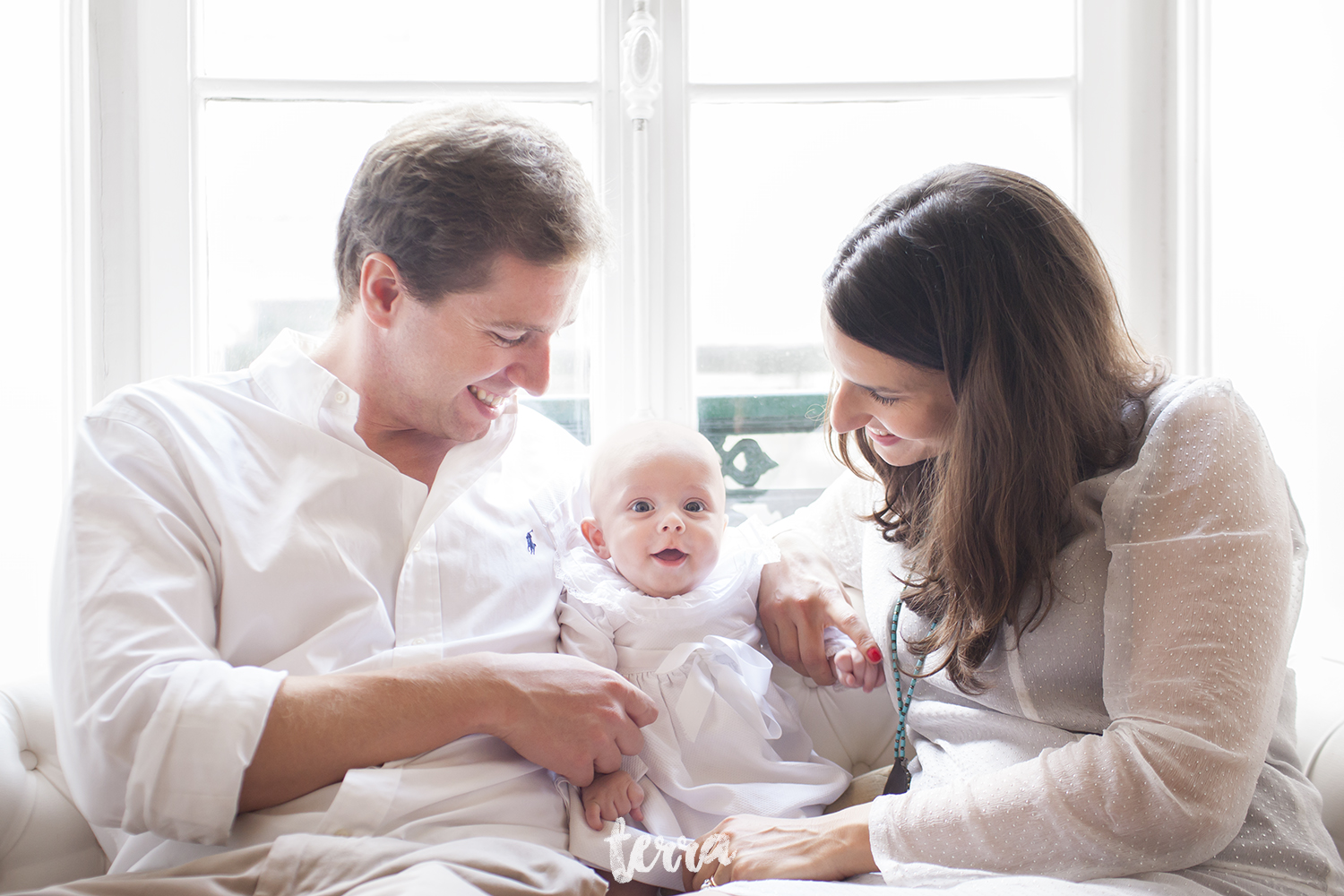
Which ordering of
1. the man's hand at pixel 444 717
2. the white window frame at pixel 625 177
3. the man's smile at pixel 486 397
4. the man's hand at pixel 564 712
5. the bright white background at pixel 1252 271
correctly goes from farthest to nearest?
the white window frame at pixel 625 177 → the bright white background at pixel 1252 271 → the man's smile at pixel 486 397 → the man's hand at pixel 564 712 → the man's hand at pixel 444 717

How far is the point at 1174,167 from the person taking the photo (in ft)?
6.32

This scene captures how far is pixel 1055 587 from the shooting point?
113cm

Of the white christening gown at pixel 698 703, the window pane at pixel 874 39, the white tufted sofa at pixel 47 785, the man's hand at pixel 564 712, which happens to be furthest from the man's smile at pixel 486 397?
the window pane at pixel 874 39

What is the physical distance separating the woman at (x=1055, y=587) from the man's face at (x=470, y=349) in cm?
44

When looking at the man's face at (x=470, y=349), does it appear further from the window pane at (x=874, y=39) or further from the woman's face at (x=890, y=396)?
the window pane at (x=874, y=39)

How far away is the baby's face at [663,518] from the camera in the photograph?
4.69 ft

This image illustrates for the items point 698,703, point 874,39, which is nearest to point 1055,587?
point 698,703

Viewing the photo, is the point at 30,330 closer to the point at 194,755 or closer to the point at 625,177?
the point at 194,755

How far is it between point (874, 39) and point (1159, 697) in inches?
61.8

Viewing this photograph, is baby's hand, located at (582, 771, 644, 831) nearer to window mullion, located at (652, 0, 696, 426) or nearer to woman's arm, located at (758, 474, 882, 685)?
woman's arm, located at (758, 474, 882, 685)

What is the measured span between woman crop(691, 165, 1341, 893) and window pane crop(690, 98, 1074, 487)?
0.76 meters

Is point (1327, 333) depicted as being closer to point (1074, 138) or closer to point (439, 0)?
point (1074, 138)

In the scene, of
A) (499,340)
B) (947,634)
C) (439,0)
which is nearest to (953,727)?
(947,634)

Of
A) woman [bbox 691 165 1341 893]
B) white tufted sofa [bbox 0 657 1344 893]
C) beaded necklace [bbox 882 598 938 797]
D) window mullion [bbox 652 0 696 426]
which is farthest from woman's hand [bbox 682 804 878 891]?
window mullion [bbox 652 0 696 426]
